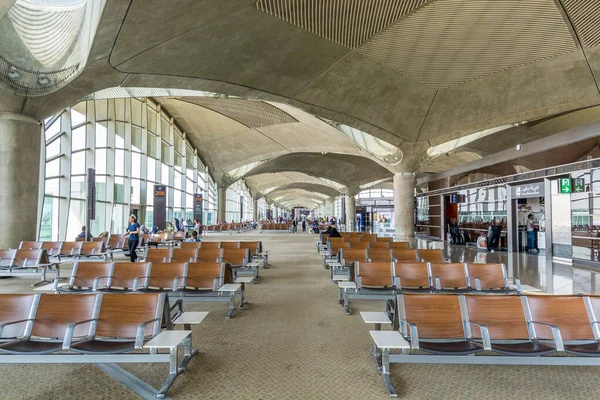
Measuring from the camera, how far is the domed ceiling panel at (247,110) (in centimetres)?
2388

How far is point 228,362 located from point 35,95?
9.96 m

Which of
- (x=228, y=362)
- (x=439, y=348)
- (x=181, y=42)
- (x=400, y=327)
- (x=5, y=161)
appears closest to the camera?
(x=439, y=348)

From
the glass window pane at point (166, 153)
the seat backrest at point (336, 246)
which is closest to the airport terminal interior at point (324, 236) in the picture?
the seat backrest at point (336, 246)

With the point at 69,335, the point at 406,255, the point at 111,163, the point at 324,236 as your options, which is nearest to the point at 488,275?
the point at 406,255

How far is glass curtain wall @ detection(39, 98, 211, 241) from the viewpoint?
50.7 ft

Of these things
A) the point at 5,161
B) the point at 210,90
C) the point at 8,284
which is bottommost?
the point at 8,284

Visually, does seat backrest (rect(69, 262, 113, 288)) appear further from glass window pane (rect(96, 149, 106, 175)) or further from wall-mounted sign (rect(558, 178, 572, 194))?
glass window pane (rect(96, 149, 106, 175))

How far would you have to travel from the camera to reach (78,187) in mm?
16891

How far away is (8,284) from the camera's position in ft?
27.3

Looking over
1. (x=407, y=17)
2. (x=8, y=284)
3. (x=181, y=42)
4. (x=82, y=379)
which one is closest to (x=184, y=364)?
(x=82, y=379)

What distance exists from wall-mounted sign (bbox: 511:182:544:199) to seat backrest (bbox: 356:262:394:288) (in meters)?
11.1

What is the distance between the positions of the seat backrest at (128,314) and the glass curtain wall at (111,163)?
1340cm

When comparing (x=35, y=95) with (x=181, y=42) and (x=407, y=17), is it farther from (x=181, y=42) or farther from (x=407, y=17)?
(x=407, y=17)

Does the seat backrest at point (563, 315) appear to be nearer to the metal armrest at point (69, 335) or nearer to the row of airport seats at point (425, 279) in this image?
the row of airport seats at point (425, 279)
